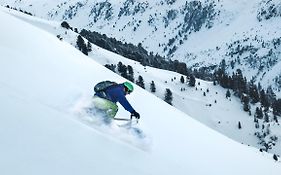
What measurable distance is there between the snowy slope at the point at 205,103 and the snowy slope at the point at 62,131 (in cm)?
8094

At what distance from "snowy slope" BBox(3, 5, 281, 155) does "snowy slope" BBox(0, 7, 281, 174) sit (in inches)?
3187

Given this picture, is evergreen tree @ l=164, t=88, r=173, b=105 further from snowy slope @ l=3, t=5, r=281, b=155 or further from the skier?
the skier

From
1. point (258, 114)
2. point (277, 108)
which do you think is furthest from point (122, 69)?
point (277, 108)

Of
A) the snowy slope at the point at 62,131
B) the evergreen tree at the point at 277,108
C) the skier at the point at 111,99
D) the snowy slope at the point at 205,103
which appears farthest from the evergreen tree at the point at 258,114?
the skier at the point at 111,99

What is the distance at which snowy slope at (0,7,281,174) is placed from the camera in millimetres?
11719

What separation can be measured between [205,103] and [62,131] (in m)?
101

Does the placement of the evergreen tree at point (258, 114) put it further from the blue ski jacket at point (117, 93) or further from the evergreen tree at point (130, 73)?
the blue ski jacket at point (117, 93)

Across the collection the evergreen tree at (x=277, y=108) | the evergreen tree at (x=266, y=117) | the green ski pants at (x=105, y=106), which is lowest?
the green ski pants at (x=105, y=106)

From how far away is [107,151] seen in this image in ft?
43.4

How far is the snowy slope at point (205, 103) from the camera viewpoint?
103688 mm

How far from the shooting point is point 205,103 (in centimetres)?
11288

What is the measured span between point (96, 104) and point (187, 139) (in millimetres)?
6967

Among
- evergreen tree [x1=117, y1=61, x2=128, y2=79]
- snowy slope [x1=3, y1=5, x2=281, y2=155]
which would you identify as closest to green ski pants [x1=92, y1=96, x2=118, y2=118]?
snowy slope [x1=3, y1=5, x2=281, y2=155]

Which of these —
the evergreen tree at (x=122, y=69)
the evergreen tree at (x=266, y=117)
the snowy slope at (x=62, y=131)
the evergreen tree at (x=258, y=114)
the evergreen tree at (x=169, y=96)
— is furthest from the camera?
the evergreen tree at (x=258, y=114)
